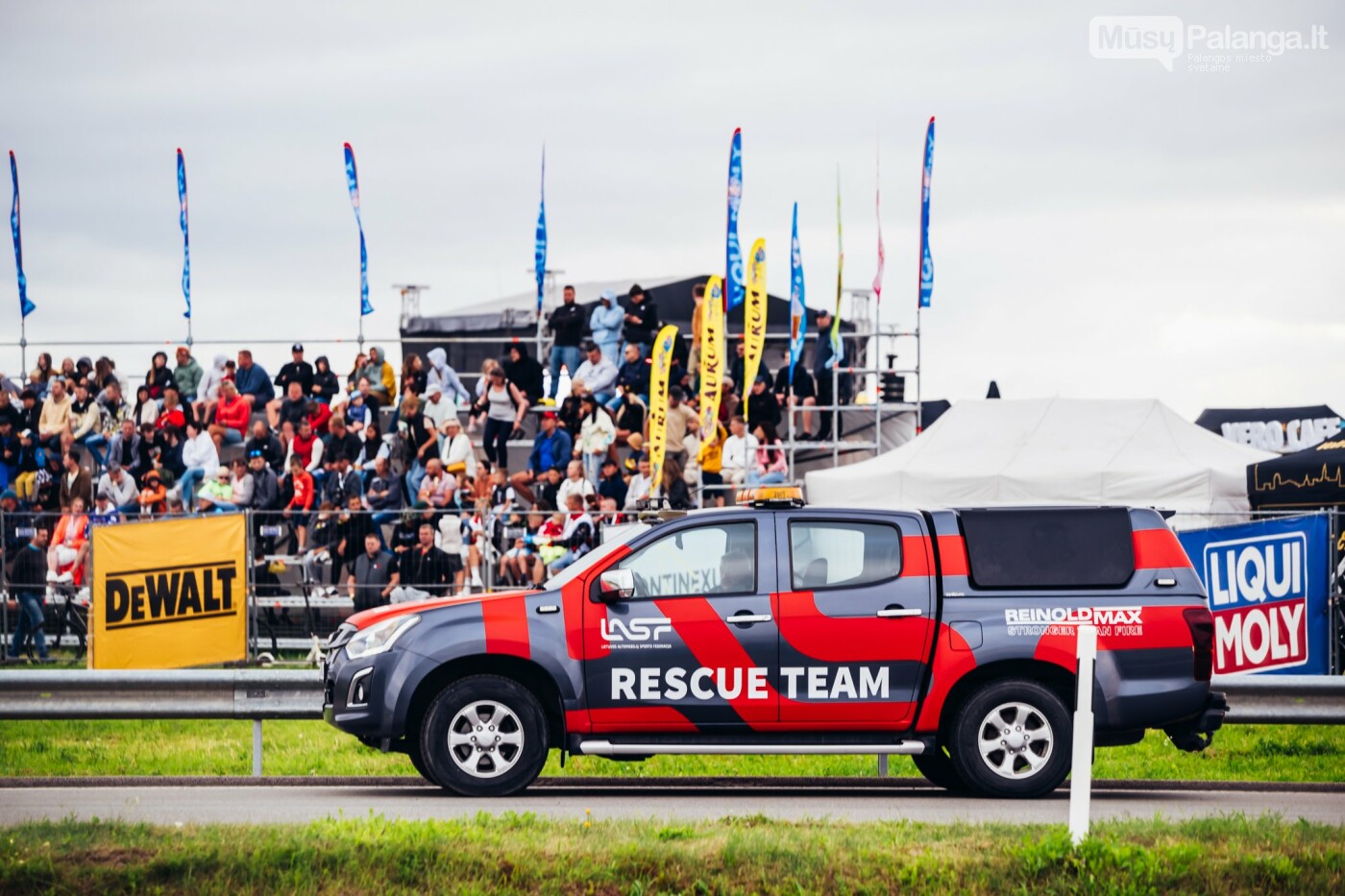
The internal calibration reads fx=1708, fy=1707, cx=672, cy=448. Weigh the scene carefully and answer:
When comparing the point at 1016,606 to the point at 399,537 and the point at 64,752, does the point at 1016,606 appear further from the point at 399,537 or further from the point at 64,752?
the point at 399,537

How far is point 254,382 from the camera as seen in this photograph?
26.7m

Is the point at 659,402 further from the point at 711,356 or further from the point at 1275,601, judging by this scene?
the point at 1275,601

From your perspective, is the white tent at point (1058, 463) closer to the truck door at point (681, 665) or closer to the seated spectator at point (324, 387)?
the seated spectator at point (324, 387)

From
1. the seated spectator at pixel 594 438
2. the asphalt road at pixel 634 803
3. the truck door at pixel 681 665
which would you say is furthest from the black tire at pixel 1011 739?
the seated spectator at pixel 594 438

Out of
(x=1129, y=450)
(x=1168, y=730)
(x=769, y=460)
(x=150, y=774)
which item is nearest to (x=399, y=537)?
(x=769, y=460)

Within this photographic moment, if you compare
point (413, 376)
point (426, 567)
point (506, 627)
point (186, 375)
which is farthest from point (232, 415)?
point (506, 627)

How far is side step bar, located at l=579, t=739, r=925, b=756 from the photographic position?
34.4 ft

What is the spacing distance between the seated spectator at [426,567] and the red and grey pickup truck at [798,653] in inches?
360

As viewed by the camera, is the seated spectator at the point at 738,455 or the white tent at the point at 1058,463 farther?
the seated spectator at the point at 738,455

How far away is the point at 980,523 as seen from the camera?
36.2ft

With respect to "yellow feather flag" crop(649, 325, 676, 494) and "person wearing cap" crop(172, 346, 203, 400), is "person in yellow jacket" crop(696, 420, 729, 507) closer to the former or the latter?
"yellow feather flag" crop(649, 325, 676, 494)

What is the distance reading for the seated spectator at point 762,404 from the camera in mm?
24344

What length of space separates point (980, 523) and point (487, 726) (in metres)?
3.41

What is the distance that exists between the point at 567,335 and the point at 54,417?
8.28 meters
